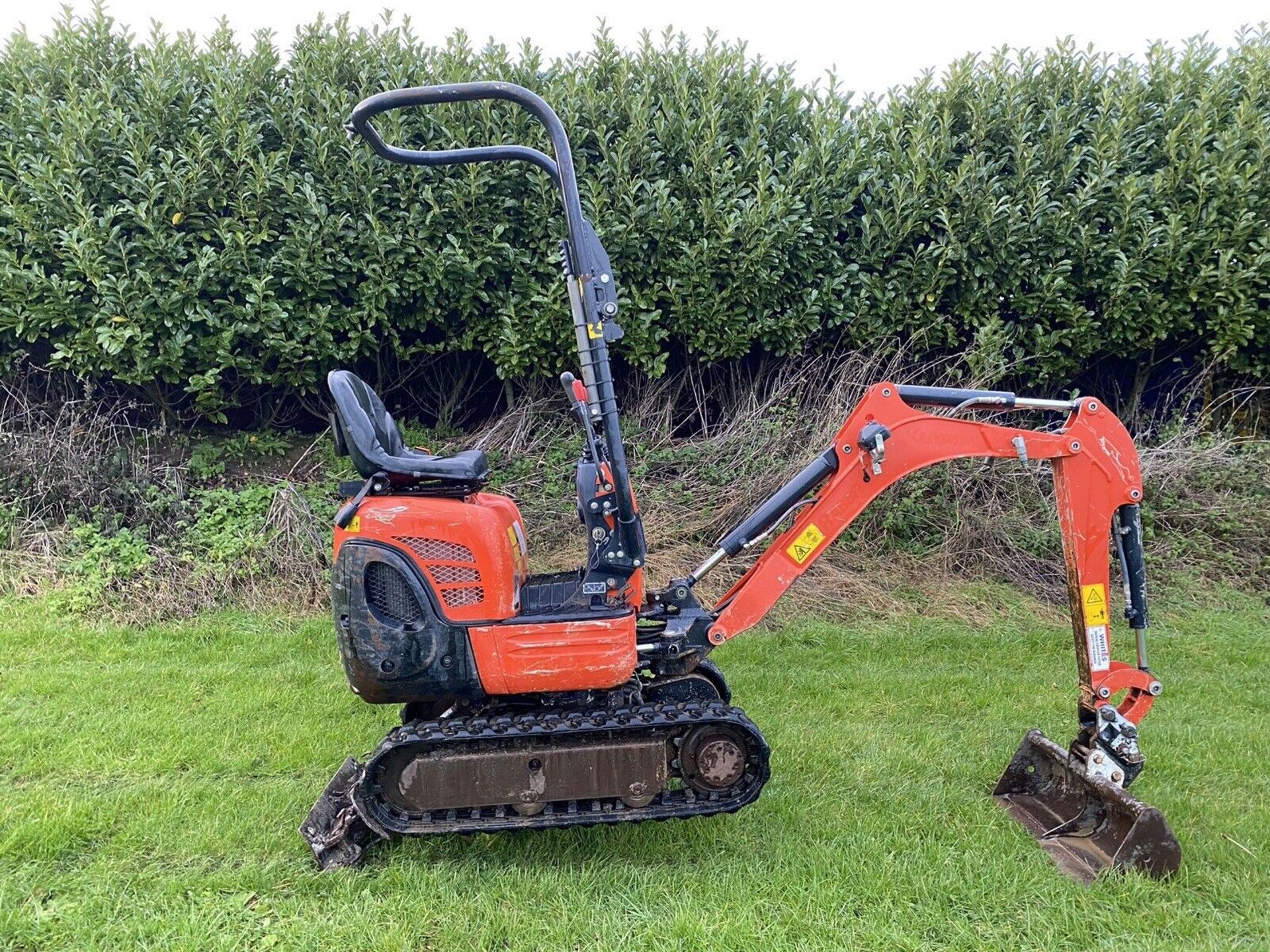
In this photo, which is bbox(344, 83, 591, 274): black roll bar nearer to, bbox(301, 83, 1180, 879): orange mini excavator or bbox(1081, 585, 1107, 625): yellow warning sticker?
bbox(301, 83, 1180, 879): orange mini excavator

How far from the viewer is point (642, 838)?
3.64 metres

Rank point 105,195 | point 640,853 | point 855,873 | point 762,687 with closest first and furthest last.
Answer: point 855,873
point 640,853
point 762,687
point 105,195

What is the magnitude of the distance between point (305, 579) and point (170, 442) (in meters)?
2.03

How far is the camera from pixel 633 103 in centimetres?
674

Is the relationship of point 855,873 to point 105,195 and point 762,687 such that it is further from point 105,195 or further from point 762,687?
point 105,195

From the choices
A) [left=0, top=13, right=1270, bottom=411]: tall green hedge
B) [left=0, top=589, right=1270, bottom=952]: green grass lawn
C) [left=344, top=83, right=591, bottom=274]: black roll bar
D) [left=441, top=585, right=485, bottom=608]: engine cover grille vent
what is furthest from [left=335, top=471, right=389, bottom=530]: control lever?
[left=0, top=13, right=1270, bottom=411]: tall green hedge

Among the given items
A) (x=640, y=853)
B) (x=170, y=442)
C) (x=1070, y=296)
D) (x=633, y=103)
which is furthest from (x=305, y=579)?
(x=1070, y=296)

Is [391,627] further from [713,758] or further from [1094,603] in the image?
[1094,603]

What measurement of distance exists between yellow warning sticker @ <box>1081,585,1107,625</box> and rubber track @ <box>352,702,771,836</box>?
1.56 metres

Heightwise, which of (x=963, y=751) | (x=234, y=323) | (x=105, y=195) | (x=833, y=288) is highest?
(x=105, y=195)

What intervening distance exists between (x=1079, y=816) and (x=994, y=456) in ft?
5.35

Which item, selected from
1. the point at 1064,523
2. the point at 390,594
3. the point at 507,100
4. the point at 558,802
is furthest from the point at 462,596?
the point at 1064,523

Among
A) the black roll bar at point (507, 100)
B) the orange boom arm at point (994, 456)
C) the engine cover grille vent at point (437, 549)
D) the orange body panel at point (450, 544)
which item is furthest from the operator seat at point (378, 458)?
the orange boom arm at point (994, 456)

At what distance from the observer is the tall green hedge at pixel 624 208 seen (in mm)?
6465
